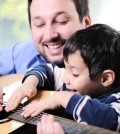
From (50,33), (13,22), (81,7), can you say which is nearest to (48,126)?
(50,33)

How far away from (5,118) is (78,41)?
349mm

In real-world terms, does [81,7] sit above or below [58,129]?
above

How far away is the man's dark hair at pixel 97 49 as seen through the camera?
916 millimetres

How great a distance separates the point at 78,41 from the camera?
966mm

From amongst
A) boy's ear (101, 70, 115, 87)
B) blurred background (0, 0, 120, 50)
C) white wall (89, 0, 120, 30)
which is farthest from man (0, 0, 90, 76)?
blurred background (0, 0, 120, 50)

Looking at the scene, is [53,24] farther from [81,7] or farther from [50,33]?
[81,7]

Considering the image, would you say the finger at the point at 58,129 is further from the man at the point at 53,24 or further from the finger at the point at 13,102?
the man at the point at 53,24

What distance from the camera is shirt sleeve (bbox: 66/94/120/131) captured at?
78 centimetres

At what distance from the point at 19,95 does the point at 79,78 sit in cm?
22

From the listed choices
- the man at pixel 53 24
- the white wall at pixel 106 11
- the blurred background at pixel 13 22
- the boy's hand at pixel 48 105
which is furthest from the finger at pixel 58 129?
the blurred background at pixel 13 22

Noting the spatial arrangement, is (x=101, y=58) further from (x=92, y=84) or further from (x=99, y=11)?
(x=99, y=11)

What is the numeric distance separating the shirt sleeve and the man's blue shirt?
650mm

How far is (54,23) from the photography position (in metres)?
1.28

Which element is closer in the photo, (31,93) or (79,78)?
(79,78)
